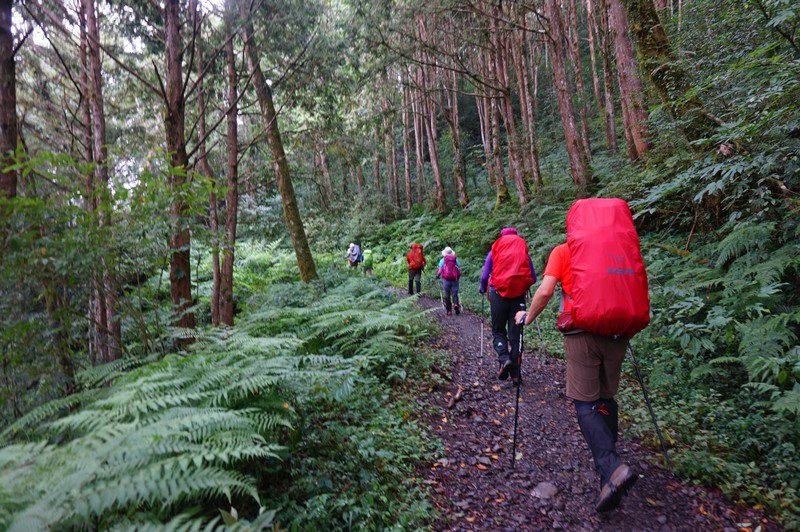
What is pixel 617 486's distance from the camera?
2.86m

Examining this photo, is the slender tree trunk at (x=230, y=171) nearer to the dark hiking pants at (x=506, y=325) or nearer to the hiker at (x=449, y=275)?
the hiker at (x=449, y=275)

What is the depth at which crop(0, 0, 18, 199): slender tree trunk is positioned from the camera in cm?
445

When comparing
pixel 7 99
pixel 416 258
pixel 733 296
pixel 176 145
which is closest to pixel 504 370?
pixel 733 296

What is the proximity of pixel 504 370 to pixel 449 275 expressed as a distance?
4.69 m

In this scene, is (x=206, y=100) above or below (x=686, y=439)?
above

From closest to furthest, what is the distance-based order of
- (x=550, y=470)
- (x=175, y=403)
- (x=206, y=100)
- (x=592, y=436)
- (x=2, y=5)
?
1. (x=175, y=403)
2. (x=592, y=436)
3. (x=550, y=470)
4. (x=2, y=5)
5. (x=206, y=100)

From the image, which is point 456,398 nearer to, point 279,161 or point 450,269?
point 450,269

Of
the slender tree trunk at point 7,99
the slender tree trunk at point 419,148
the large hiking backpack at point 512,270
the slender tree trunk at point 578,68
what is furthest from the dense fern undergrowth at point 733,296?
the slender tree trunk at point 419,148

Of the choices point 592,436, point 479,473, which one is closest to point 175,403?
point 479,473

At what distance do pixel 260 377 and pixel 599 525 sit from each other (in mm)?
2652

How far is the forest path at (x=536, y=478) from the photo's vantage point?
120 inches

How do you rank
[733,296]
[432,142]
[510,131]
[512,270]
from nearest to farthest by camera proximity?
[733,296], [512,270], [510,131], [432,142]

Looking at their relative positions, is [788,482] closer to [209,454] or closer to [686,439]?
[686,439]

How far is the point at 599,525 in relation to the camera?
2998 millimetres
